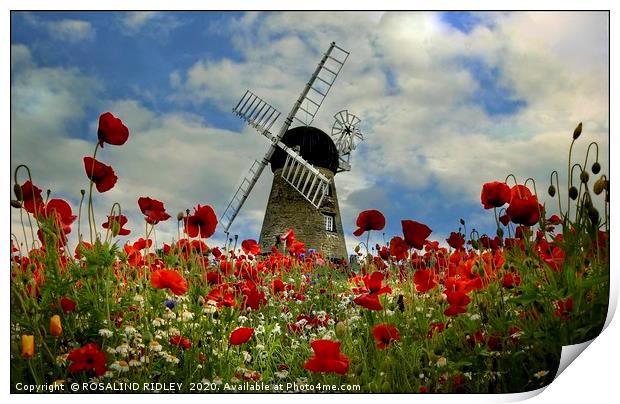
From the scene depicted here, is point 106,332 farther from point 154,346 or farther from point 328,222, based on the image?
point 328,222

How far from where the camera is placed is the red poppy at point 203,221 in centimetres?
313

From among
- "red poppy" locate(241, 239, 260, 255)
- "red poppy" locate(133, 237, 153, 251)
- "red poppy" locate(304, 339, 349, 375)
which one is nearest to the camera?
"red poppy" locate(304, 339, 349, 375)

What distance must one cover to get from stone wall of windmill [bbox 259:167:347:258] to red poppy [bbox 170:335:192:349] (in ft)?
18.7

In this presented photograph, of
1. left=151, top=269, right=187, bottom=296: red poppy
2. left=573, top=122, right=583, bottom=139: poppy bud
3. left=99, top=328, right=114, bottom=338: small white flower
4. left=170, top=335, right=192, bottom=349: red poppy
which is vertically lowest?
left=170, top=335, right=192, bottom=349: red poppy

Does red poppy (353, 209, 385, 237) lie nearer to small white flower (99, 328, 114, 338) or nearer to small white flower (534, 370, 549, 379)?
small white flower (534, 370, 549, 379)

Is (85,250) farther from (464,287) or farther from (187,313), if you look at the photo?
(464,287)

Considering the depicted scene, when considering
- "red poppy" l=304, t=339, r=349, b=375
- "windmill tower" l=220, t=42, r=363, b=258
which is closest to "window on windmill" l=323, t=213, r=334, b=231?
"windmill tower" l=220, t=42, r=363, b=258

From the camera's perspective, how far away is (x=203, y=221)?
10.3 ft

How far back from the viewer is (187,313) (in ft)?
10.1

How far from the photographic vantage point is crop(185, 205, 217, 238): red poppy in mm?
3133

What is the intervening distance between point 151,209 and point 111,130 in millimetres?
481

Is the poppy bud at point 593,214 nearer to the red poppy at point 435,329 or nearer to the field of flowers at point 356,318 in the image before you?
→ the field of flowers at point 356,318

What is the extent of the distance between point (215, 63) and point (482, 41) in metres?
1.62

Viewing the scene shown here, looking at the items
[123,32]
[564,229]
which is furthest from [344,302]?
[123,32]
